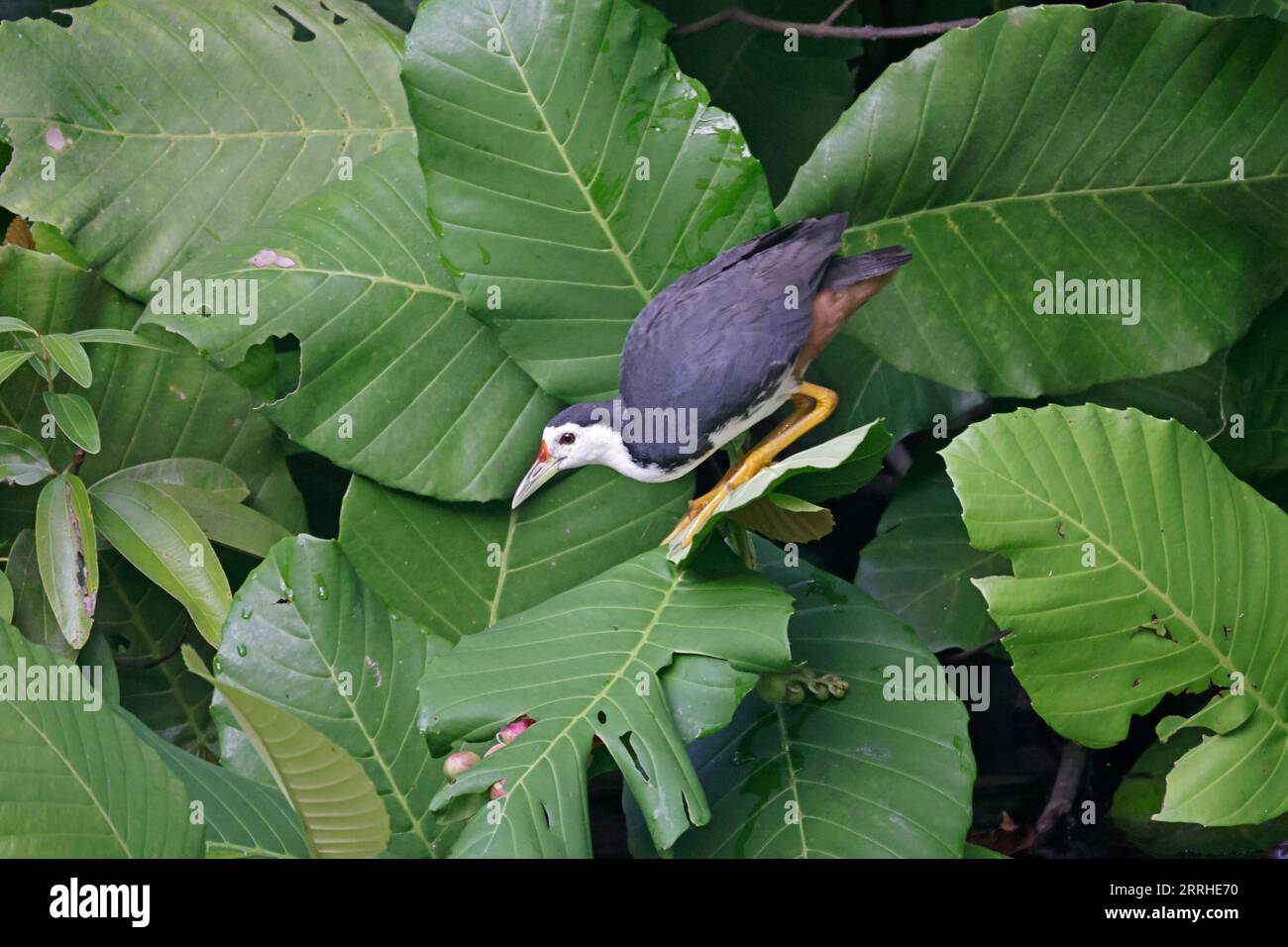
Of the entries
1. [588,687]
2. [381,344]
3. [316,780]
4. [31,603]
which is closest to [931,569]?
[588,687]

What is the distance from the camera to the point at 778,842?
124 cm

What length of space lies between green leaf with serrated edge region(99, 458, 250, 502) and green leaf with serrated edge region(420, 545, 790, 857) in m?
0.53

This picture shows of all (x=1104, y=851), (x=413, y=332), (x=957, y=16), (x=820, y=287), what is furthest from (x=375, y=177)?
(x=1104, y=851)

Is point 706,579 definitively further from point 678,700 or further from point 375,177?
point 375,177

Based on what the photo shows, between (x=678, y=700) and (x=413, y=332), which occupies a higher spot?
(x=413, y=332)

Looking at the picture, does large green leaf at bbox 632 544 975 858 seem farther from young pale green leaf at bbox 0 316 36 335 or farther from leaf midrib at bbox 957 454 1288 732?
young pale green leaf at bbox 0 316 36 335

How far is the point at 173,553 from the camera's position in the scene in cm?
150

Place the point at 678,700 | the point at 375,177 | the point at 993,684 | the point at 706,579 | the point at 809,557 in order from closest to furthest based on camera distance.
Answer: the point at 678,700
the point at 706,579
the point at 375,177
the point at 993,684
the point at 809,557

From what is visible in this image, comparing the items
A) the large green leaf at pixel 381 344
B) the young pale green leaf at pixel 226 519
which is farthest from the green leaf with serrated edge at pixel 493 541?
the young pale green leaf at pixel 226 519

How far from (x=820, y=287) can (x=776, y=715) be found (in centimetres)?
53

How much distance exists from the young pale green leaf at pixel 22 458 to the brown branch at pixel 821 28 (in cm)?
119

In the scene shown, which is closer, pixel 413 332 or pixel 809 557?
pixel 413 332

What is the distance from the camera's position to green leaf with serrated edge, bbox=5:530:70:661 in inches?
60.4

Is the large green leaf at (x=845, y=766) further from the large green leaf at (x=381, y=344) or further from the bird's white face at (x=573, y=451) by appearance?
the large green leaf at (x=381, y=344)
